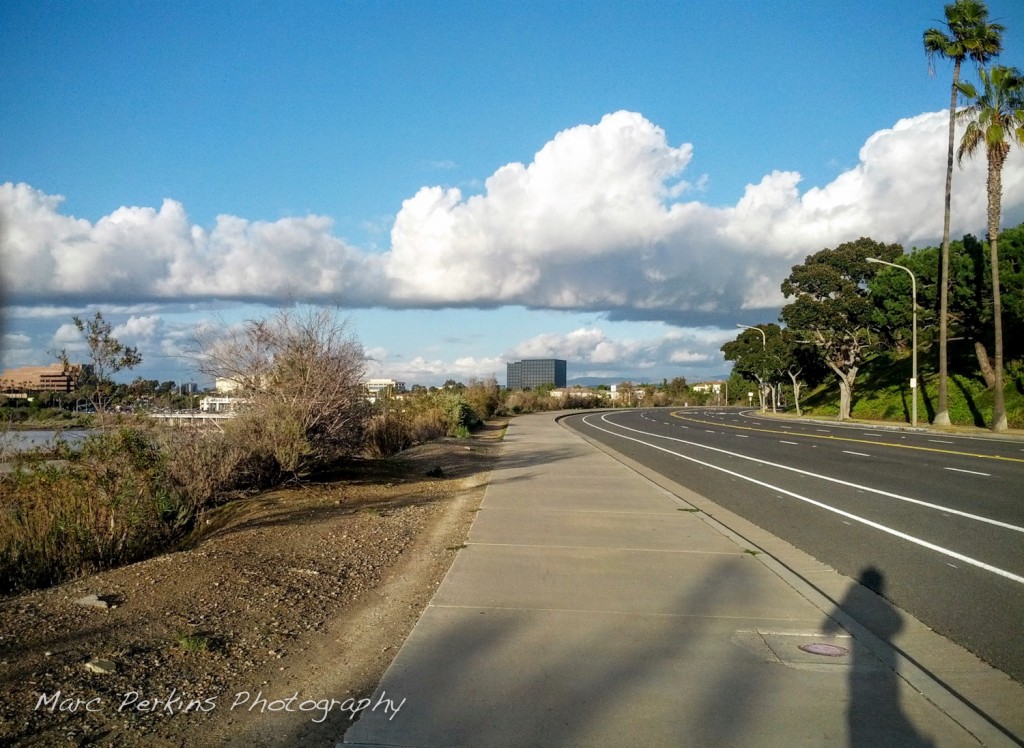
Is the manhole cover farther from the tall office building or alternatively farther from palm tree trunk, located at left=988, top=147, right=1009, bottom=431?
the tall office building

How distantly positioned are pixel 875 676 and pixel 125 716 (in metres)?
4.50

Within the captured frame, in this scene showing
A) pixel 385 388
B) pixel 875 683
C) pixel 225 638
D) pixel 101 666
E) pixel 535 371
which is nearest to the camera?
pixel 101 666

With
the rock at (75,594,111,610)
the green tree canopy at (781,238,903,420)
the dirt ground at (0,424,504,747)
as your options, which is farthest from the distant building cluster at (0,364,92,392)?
the green tree canopy at (781,238,903,420)

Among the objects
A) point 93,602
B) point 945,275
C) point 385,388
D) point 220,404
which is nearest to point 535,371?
point 945,275

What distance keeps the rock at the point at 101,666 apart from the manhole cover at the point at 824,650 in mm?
4536

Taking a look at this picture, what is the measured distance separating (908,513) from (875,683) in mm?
8668

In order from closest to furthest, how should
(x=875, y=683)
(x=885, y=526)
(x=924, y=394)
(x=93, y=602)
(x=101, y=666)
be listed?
(x=101, y=666), (x=875, y=683), (x=93, y=602), (x=885, y=526), (x=924, y=394)

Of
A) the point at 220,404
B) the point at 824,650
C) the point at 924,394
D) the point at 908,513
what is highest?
the point at 220,404

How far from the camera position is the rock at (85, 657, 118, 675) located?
5.27 metres

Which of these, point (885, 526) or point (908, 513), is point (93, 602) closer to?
point (885, 526)

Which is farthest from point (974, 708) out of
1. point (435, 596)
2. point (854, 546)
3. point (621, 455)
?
point (621, 455)

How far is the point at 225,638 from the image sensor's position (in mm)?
6109

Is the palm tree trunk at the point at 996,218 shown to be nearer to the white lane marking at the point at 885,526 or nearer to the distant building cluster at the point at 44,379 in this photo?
the white lane marking at the point at 885,526

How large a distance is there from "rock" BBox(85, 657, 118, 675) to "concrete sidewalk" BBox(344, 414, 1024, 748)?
1646 mm
